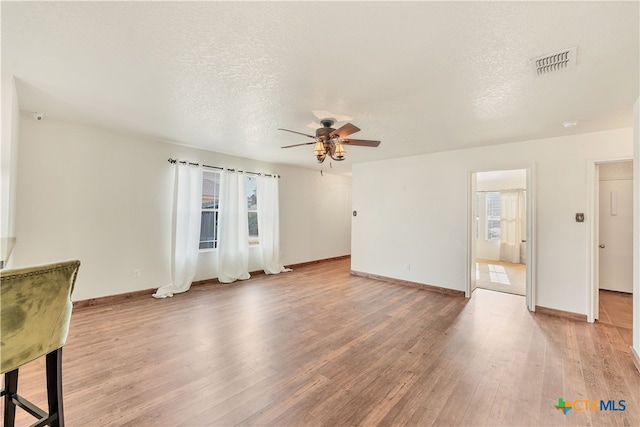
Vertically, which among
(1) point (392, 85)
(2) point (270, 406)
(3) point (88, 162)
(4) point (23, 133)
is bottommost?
(2) point (270, 406)

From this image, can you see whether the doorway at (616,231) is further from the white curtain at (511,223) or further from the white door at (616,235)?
the white curtain at (511,223)

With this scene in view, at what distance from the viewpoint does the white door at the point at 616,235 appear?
4480 mm

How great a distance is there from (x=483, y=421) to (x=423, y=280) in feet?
10.6

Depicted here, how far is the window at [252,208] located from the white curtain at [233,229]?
0.35m

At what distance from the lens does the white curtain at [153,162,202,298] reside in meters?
4.44

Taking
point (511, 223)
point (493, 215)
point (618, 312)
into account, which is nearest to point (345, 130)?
point (618, 312)

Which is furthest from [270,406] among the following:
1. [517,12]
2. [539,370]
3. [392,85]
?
[517,12]

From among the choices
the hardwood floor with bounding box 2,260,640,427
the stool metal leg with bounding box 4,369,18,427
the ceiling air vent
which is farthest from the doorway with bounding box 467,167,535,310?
the stool metal leg with bounding box 4,369,18,427

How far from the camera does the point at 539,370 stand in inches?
90.8

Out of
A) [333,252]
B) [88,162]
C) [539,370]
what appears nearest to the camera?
[539,370]

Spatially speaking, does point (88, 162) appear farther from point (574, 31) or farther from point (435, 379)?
point (574, 31)

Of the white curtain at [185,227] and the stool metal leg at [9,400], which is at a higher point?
the white curtain at [185,227]

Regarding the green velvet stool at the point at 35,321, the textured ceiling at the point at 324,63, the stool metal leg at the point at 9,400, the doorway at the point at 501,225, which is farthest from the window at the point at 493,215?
the stool metal leg at the point at 9,400

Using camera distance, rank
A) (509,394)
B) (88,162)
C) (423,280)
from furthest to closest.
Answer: (423,280) → (88,162) → (509,394)
